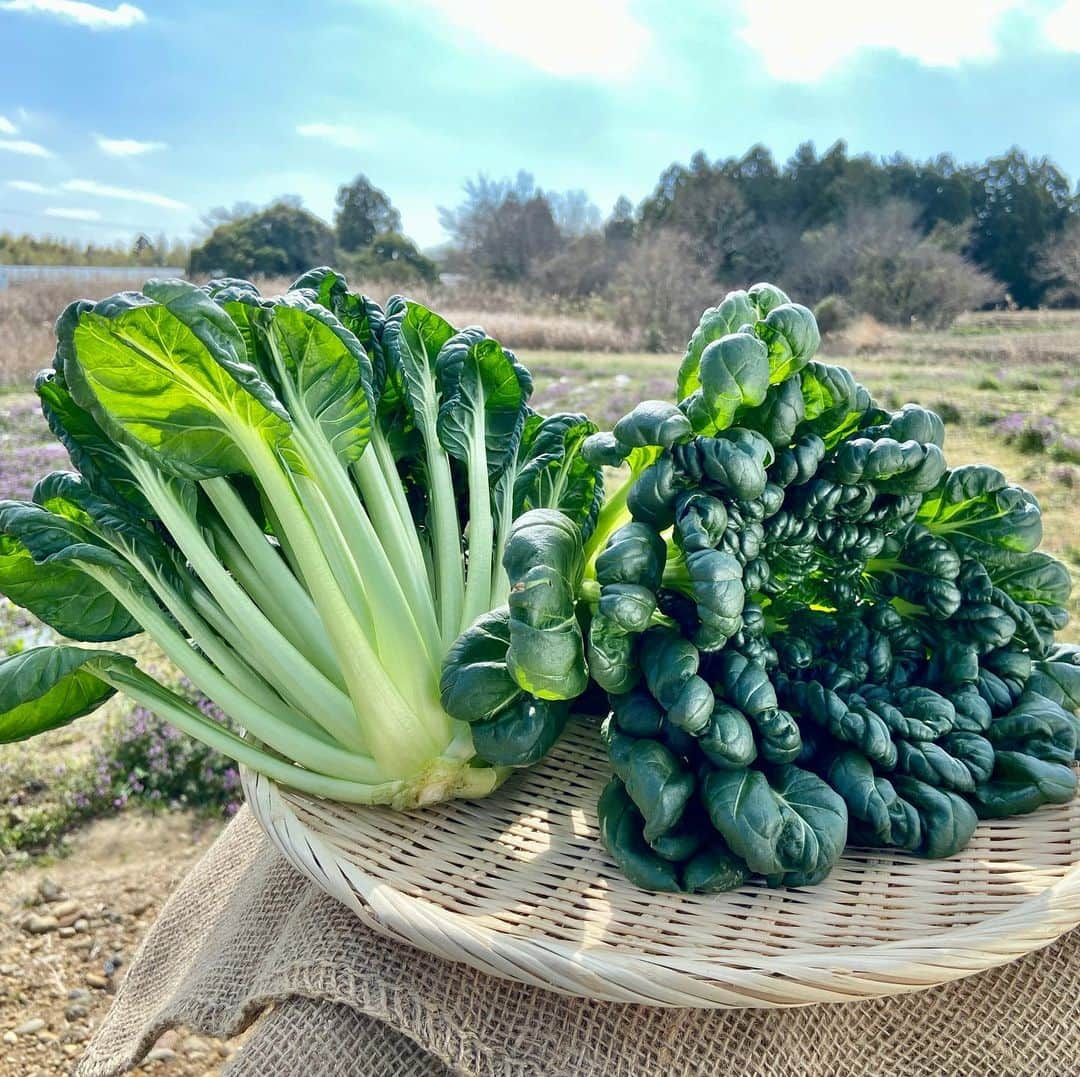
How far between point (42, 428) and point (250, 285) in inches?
262

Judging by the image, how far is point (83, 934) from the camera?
97.1 inches

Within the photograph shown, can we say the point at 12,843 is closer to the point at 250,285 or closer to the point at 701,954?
the point at 250,285

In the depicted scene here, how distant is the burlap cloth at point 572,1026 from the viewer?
4.03 feet

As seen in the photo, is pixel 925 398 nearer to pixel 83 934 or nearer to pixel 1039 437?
pixel 1039 437

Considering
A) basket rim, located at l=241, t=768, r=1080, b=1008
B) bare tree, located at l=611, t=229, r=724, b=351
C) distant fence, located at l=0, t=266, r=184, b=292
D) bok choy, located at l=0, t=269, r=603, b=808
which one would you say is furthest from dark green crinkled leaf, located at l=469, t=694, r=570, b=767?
distant fence, located at l=0, t=266, r=184, b=292

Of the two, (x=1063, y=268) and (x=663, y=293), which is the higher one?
(x=1063, y=268)

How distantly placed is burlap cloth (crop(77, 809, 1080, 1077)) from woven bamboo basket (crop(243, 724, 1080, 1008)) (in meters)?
0.11

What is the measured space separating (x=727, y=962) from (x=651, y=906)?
185mm

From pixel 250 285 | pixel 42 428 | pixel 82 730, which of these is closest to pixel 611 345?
pixel 42 428

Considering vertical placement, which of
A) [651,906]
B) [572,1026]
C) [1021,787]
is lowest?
[572,1026]

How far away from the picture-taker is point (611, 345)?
12.2 metres

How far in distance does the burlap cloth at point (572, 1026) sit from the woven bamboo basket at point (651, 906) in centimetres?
11

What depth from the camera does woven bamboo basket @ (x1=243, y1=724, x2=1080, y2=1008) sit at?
1109 mm

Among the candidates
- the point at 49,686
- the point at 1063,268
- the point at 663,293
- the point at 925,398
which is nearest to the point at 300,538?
the point at 49,686
